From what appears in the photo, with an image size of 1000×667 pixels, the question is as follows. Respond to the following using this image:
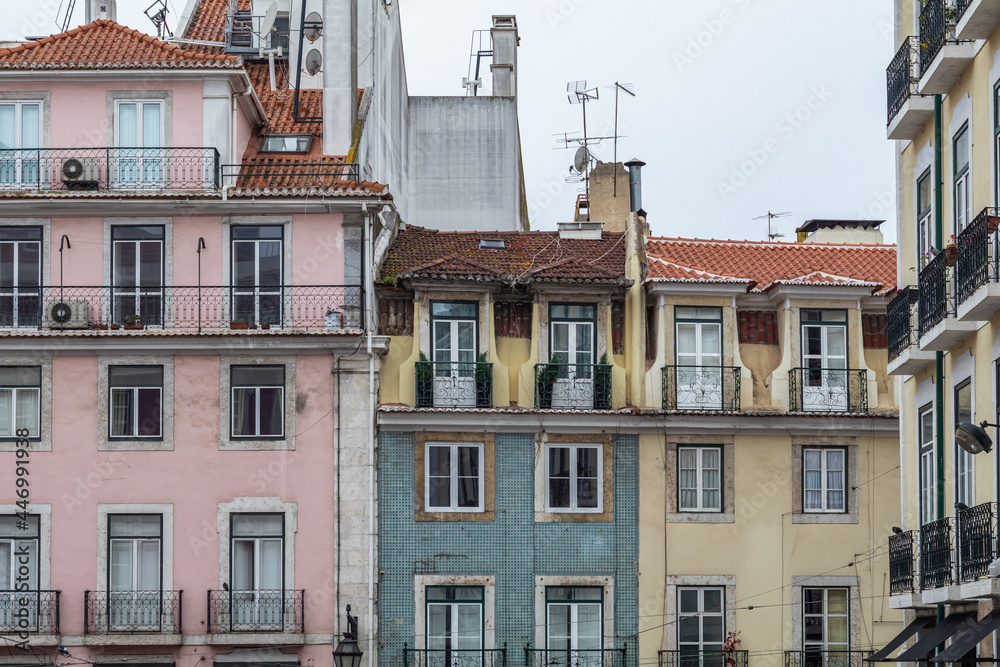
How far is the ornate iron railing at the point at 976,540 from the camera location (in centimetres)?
1958

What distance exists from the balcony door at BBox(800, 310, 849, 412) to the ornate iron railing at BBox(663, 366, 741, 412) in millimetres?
1307

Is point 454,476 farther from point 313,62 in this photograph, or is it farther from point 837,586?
point 313,62

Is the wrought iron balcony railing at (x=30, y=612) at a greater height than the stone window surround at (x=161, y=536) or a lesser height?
lesser

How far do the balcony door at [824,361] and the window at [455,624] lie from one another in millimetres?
7130

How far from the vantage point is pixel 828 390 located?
3147 cm

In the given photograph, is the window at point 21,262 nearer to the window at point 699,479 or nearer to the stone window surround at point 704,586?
the window at point 699,479

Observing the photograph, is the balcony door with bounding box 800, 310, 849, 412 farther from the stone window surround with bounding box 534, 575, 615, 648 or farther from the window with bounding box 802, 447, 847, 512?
the stone window surround with bounding box 534, 575, 615, 648

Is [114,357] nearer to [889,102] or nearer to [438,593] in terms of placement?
[438,593]

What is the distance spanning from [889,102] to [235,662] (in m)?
14.5

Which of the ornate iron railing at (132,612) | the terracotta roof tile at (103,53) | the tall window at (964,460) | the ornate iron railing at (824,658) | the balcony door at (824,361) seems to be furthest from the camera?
the balcony door at (824,361)

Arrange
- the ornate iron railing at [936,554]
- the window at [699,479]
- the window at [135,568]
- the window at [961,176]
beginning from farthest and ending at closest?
the window at [699,479], the window at [135,568], the window at [961,176], the ornate iron railing at [936,554]

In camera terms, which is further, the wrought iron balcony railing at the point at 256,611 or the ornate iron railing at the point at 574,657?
the ornate iron railing at the point at 574,657

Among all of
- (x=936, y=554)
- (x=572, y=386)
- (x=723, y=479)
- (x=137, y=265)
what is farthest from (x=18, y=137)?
(x=936, y=554)

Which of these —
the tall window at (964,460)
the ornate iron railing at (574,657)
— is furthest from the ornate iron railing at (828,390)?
the tall window at (964,460)
